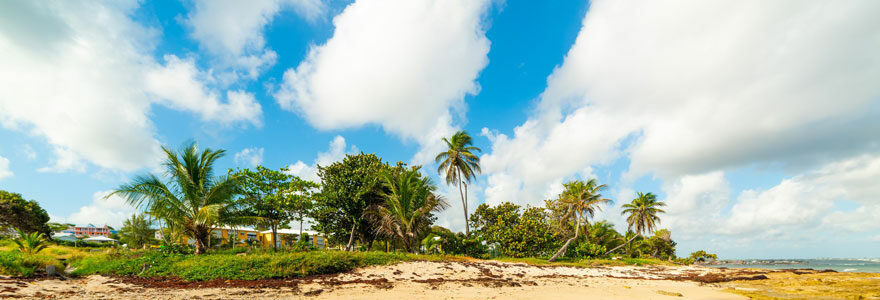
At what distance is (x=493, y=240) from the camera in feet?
83.1

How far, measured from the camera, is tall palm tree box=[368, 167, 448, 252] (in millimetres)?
20094

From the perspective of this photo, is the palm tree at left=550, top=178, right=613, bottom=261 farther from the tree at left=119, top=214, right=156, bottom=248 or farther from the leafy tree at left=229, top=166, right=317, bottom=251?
the tree at left=119, top=214, right=156, bottom=248

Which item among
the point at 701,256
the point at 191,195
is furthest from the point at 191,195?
the point at 701,256

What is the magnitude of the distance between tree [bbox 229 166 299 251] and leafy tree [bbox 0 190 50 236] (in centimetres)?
2661

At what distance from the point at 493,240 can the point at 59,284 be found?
70.7ft

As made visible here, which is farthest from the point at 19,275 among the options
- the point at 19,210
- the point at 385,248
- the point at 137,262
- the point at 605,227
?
the point at 605,227

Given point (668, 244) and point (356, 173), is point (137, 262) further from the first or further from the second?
point (668, 244)

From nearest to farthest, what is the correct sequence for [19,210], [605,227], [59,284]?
[59,284] < [19,210] < [605,227]

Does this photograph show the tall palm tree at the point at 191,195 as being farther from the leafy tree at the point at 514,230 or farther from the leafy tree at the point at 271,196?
the leafy tree at the point at 514,230

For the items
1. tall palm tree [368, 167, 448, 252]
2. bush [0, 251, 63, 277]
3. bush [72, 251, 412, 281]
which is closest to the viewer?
bush [0, 251, 63, 277]

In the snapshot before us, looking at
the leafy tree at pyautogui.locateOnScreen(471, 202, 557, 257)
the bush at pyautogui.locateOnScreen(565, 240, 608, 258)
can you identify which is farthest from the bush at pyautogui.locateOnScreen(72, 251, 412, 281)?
the bush at pyautogui.locateOnScreen(565, 240, 608, 258)

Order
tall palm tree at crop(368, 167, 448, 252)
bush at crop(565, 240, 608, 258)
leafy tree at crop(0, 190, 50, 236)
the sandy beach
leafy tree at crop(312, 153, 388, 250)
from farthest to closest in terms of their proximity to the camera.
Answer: leafy tree at crop(0, 190, 50, 236) < bush at crop(565, 240, 608, 258) < leafy tree at crop(312, 153, 388, 250) < tall palm tree at crop(368, 167, 448, 252) < the sandy beach

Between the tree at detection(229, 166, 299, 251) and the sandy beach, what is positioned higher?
the tree at detection(229, 166, 299, 251)

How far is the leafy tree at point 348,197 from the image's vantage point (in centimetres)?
2281
